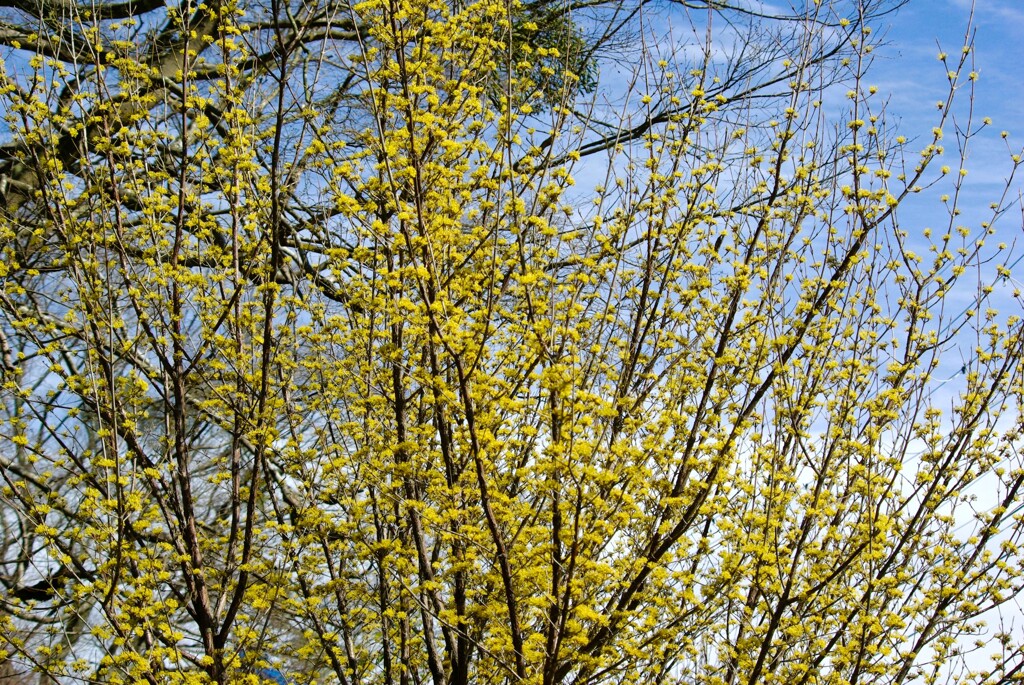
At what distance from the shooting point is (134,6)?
931cm

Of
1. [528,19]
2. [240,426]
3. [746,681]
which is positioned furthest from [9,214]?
[746,681]

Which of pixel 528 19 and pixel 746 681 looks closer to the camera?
pixel 746 681

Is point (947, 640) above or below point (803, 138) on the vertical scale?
below

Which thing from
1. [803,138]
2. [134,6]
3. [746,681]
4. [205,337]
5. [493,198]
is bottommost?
[746,681]

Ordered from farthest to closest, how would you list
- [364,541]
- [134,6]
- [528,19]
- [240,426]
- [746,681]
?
1. [134,6]
2. [528,19]
3. [240,426]
4. [364,541]
5. [746,681]

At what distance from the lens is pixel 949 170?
18.2 ft

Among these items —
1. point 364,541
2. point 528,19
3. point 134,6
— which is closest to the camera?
point 364,541

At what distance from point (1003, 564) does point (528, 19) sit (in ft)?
19.4

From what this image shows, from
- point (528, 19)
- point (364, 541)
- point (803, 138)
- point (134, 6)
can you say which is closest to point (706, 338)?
point (803, 138)

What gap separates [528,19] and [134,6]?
4.01m

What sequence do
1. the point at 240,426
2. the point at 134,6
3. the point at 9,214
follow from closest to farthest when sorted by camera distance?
1. the point at 240,426
2. the point at 9,214
3. the point at 134,6

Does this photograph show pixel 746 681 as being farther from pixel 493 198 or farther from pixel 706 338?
pixel 493 198

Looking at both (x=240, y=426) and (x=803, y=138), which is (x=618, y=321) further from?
(x=240, y=426)

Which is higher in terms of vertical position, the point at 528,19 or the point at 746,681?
the point at 528,19
